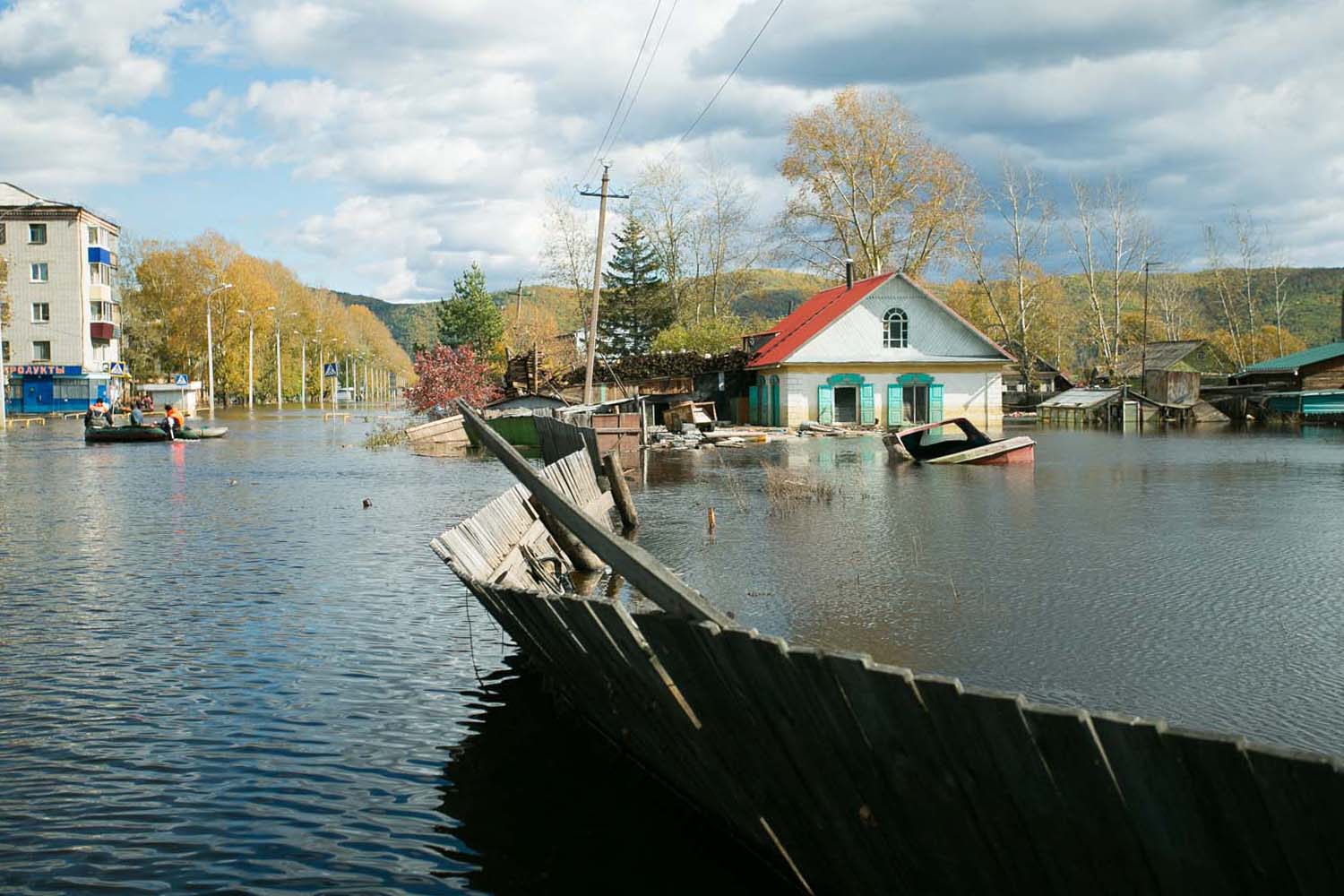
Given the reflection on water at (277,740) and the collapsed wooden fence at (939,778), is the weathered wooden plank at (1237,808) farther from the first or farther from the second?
the reflection on water at (277,740)

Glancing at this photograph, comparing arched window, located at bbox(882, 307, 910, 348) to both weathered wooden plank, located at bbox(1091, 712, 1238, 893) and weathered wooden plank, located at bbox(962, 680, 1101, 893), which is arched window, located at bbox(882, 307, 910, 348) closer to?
weathered wooden plank, located at bbox(962, 680, 1101, 893)

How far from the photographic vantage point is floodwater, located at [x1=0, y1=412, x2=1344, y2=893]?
5.89 m

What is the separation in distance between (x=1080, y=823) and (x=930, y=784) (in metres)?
0.49

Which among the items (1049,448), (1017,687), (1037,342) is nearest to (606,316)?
(1037,342)

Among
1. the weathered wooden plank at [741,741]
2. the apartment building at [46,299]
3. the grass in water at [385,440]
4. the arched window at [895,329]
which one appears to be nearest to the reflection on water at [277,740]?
the weathered wooden plank at [741,741]

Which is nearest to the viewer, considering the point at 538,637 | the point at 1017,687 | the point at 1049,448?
the point at 538,637

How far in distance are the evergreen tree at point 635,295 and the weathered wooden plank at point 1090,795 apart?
74.9 metres

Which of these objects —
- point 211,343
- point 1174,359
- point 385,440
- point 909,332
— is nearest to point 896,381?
point 909,332

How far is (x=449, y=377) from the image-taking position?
52.9m

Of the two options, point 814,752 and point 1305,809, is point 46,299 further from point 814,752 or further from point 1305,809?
point 1305,809

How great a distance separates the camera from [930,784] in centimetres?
362

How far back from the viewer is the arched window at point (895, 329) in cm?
5050

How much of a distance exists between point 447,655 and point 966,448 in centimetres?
2326

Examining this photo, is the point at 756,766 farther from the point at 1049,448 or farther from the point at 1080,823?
the point at 1049,448
